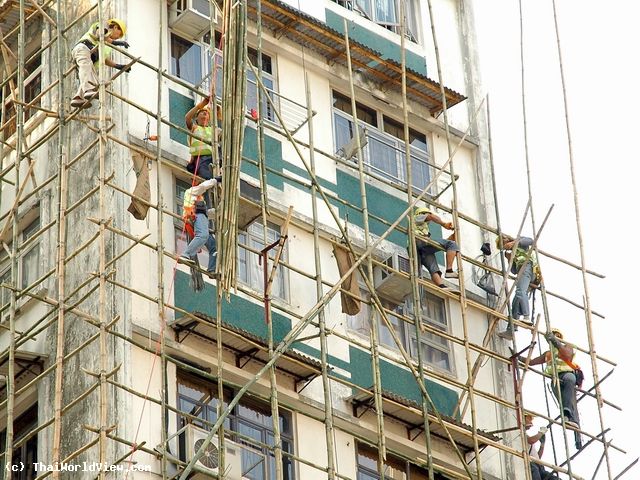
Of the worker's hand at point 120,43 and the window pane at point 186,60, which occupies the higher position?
the window pane at point 186,60

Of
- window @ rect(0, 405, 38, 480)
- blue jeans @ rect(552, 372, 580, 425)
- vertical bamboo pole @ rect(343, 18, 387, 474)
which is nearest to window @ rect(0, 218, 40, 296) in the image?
window @ rect(0, 405, 38, 480)

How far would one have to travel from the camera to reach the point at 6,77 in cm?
2880

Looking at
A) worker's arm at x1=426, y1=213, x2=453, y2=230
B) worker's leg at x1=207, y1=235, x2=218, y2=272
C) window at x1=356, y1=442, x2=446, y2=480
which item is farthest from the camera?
worker's arm at x1=426, y1=213, x2=453, y2=230

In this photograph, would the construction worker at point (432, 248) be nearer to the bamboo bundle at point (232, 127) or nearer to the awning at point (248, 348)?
the awning at point (248, 348)

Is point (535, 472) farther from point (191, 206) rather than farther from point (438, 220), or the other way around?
point (191, 206)

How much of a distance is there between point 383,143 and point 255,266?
13.1ft

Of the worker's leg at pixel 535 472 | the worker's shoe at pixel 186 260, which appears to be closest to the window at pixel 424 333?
the worker's leg at pixel 535 472

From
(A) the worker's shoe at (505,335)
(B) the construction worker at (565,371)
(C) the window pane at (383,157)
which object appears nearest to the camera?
(B) the construction worker at (565,371)

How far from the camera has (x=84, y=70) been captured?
86.3 feet

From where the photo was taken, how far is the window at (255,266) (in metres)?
26.9

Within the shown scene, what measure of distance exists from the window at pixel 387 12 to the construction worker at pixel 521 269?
3888 millimetres

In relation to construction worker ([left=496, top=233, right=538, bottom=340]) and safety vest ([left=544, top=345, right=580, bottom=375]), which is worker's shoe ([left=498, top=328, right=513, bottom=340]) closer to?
construction worker ([left=496, top=233, right=538, bottom=340])

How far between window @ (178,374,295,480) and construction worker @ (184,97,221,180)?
2.71m

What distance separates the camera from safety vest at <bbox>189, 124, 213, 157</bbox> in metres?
26.6
